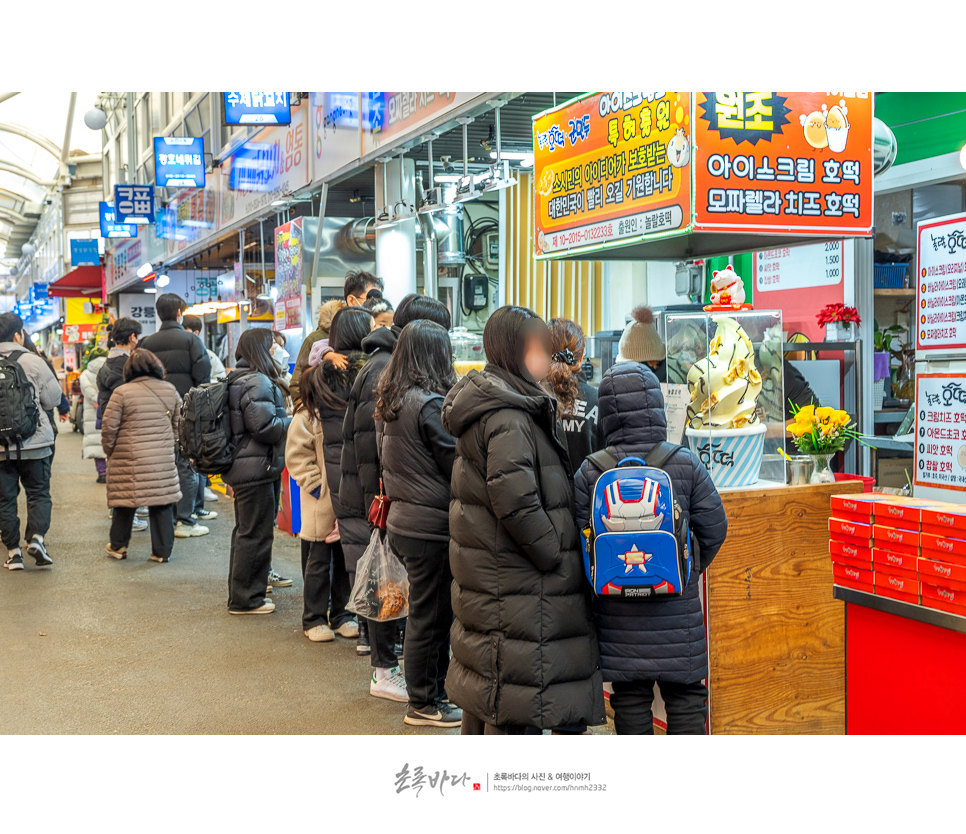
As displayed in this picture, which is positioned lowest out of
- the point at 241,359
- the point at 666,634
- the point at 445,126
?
the point at 666,634

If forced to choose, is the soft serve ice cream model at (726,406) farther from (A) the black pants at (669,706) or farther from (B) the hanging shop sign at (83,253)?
(B) the hanging shop sign at (83,253)

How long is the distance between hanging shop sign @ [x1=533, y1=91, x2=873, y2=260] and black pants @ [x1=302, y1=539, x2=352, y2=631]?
2.37 metres

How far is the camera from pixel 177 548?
7965mm

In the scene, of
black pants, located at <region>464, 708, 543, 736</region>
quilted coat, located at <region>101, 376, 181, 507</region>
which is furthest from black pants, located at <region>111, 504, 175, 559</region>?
black pants, located at <region>464, 708, 543, 736</region>

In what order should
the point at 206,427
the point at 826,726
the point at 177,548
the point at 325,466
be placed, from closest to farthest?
1. the point at 826,726
2. the point at 325,466
3. the point at 206,427
4. the point at 177,548

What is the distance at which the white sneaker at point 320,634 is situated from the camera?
5332 millimetres

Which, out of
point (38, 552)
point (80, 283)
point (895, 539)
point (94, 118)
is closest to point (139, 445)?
point (38, 552)

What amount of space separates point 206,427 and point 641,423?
344 centimetres

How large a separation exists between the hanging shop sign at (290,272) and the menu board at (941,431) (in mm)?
7253

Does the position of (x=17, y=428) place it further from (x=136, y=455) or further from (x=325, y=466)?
(x=325, y=466)

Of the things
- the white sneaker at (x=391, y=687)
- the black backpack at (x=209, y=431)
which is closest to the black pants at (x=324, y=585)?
the black backpack at (x=209, y=431)

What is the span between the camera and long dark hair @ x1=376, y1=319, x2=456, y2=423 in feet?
12.6

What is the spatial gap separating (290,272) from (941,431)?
7746 millimetres
